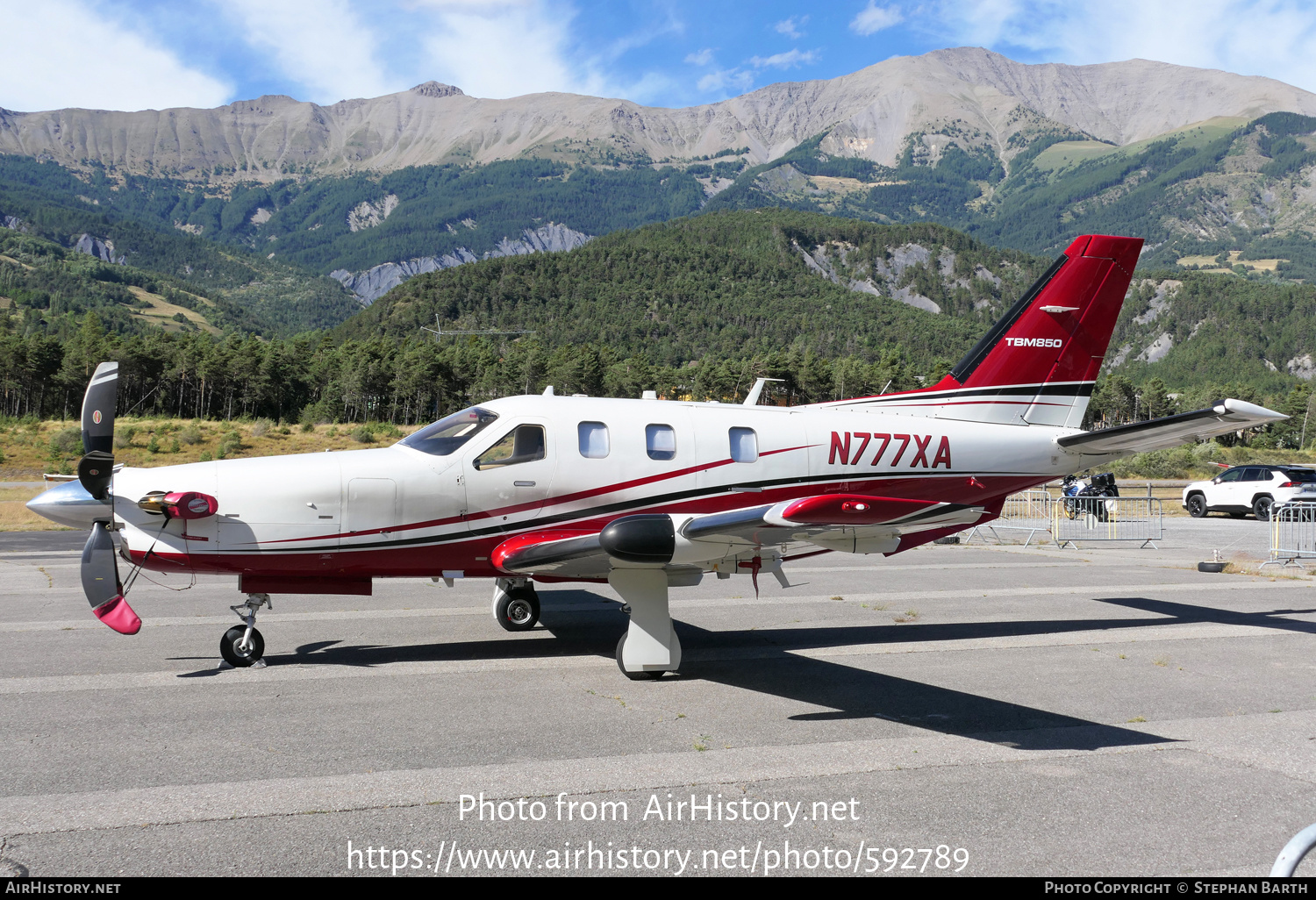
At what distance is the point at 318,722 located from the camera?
22.3 feet

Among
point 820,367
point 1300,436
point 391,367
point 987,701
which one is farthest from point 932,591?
point 1300,436

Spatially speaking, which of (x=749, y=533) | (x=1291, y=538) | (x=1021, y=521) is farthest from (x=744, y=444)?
(x=1021, y=521)

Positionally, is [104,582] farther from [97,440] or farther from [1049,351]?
[1049,351]

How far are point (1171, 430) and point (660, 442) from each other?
5.57 meters

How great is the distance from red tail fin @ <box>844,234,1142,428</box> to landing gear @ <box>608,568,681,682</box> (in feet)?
14.7

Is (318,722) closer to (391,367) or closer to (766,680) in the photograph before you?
(766,680)

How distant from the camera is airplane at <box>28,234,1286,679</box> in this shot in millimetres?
7828

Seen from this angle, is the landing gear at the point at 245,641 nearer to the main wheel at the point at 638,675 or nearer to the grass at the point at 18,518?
the main wheel at the point at 638,675

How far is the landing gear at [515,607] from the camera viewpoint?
10625 mm

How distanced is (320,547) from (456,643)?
2.08 metres

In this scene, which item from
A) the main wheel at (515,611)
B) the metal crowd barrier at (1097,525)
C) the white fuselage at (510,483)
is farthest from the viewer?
the metal crowd barrier at (1097,525)

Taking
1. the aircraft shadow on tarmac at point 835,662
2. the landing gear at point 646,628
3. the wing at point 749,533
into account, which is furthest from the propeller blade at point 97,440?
the landing gear at point 646,628

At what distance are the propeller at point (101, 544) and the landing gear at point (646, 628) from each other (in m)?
4.50

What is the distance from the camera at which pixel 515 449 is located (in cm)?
903
